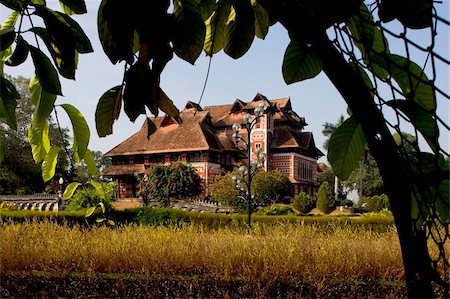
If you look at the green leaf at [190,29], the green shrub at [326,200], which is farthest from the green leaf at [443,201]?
the green shrub at [326,200]

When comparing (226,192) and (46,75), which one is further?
(226,192)

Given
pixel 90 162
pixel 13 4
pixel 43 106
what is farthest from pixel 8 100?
pixel 90 162

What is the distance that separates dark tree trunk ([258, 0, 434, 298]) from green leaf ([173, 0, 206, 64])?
0.43 feet

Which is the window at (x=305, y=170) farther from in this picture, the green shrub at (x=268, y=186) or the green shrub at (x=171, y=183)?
the green shrub at (x=171, y=183)

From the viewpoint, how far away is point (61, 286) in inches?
163

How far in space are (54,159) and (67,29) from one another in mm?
488

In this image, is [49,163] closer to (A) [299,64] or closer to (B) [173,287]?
(A) [299,64]

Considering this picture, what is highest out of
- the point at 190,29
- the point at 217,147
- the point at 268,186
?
the point at 217,147

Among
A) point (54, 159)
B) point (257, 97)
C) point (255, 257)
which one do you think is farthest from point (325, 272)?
point (257, 97)

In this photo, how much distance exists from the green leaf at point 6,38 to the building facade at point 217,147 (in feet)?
87.3

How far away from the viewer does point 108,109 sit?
0.62m

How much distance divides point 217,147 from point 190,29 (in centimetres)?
2810

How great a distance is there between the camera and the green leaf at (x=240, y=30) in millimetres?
788

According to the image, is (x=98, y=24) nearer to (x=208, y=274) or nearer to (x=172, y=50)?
(x=172, y=50)
